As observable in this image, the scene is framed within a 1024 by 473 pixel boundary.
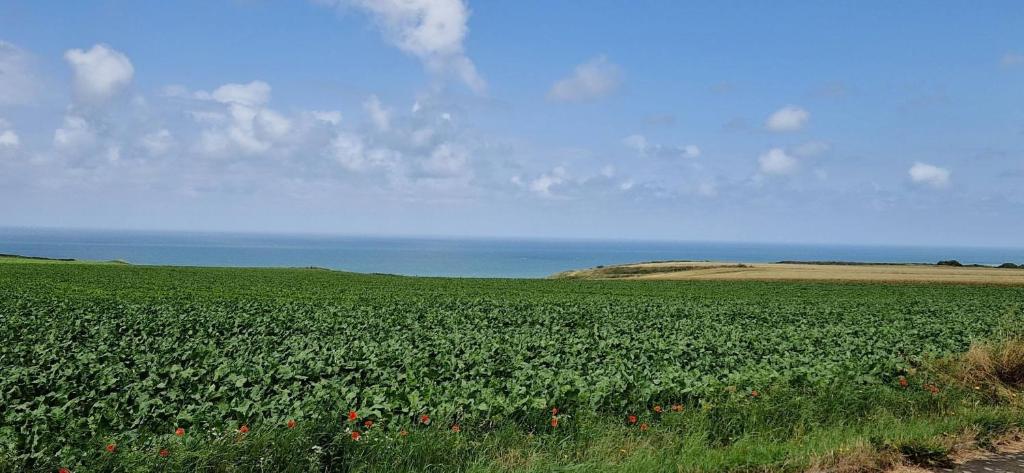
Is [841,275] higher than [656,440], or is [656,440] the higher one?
[841,275]

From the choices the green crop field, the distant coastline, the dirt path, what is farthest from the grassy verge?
the distant coastline

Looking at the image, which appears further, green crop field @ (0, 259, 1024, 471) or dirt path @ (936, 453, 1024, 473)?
dirt path @ (936, 453, 1024, 473)

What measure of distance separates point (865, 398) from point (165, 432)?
10234 mm

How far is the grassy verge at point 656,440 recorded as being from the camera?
629 cm

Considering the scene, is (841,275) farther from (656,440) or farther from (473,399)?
(473,399)

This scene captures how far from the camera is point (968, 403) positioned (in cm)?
964

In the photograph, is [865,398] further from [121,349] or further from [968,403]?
[121,349]

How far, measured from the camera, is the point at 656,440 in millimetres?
7711

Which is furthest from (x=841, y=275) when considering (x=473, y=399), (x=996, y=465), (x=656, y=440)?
(x=473, y=399)

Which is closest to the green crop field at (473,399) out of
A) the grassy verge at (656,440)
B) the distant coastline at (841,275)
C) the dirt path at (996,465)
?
the grassy verge at (656,440)

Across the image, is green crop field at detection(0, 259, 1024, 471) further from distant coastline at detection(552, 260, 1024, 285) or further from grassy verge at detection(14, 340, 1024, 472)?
distant coastline at detection(552, 260, 1024, 285)

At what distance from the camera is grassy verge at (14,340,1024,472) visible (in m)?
6.29

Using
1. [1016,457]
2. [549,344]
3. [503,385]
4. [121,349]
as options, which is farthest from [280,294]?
[1016,457]

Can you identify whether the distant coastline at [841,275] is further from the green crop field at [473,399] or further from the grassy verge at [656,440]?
the grassy verge at [656,440]
